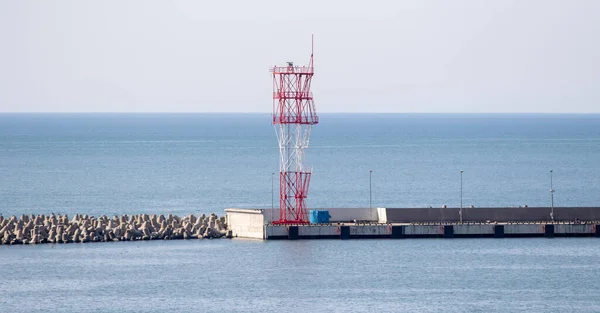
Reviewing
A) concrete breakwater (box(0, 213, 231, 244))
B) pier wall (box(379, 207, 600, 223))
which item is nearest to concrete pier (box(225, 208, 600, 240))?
pier wall (box(379, 207, 600, 223))

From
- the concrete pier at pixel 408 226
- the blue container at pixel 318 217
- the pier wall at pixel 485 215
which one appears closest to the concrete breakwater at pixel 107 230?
the concrete pier at pixel 408 226

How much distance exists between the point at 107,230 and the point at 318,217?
1391cm

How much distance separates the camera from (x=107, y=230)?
92312mm

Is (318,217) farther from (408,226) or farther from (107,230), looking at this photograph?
(107,230)

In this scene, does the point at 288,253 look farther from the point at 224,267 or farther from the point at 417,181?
the point at 417,181

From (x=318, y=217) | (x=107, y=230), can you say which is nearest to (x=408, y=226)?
(x=318, y=217)

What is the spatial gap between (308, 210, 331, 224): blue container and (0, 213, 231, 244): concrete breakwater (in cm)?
557

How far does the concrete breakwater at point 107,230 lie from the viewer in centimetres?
9112

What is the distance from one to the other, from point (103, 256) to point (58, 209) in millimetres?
37624

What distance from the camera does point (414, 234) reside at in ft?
296

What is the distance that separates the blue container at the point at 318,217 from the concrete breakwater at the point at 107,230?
5575mm

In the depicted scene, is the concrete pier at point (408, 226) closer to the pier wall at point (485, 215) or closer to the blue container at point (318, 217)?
the pier wall at point (485, 215)

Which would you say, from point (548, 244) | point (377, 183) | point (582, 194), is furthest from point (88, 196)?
point (548, 244)

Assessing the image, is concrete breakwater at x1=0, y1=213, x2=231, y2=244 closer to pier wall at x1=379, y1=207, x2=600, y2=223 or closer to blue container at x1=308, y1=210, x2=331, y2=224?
blue container at x1=308, y1=210, x2=331, y2=224
